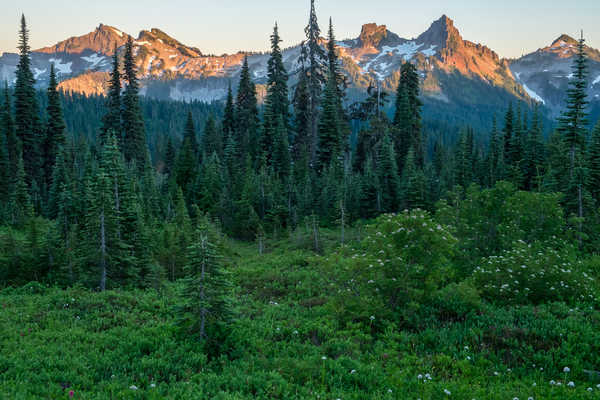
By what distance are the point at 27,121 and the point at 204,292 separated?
178 ft

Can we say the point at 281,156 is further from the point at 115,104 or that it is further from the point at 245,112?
the point at 115,104

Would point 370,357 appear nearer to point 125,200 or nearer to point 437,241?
point 437,241

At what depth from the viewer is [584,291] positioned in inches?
457

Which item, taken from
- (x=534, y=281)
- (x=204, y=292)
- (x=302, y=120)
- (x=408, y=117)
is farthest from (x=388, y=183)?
(x=204, y=292)

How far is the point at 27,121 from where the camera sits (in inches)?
1964

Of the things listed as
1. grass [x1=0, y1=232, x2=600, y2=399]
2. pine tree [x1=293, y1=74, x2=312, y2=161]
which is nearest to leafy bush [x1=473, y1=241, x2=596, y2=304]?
grass [x1=0, y1=232, x2=600, y2=399]

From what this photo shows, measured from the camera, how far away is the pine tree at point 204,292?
8.95 metres

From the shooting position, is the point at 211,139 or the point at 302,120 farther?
the point at 211,139

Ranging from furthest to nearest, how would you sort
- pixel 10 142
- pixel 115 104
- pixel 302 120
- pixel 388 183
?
pixel 115 104
pixel 10 142
pixel 302 120
pixel 388 183

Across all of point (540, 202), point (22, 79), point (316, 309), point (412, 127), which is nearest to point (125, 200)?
point (316, 309)

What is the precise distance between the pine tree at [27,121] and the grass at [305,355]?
4457cm

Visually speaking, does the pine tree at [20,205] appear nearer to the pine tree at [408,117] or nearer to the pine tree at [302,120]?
the pine tree at [302,120]

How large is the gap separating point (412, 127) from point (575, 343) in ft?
134

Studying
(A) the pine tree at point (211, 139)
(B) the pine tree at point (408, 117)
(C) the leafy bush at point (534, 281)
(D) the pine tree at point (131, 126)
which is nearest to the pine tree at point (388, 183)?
(B) the pine tree at point (408, 117)
